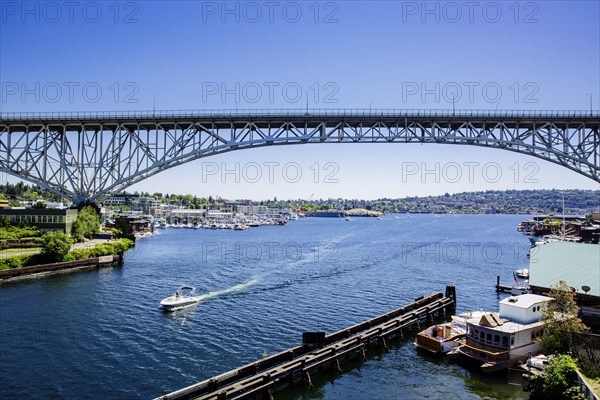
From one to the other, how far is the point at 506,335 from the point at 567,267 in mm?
10281

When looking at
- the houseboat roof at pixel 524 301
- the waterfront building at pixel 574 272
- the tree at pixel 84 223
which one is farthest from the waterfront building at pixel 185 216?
the houseboat roof at pixel 524 301

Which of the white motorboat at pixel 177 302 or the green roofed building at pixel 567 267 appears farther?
the white motorboat at pixel 177 302

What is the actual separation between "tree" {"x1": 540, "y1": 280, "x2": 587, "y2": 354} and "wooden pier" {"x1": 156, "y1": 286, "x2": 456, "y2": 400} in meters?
7.88

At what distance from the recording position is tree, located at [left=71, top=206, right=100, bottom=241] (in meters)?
51.6

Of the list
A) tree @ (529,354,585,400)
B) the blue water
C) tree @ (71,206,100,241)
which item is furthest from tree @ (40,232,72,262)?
tree @ (529,354,585,400)

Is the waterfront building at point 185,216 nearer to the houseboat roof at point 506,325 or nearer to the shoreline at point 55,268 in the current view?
the shoreline at point 55,268

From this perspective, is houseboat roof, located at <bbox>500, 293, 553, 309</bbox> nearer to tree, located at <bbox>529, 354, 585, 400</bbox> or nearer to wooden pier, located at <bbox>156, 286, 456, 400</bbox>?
tree, located at <bbox>529, 354, 585, 400</bbox>

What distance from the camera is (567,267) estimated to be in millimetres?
28297

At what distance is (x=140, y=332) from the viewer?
2502 cm

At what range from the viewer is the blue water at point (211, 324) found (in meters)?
18.9

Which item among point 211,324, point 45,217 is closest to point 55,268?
point 45,217

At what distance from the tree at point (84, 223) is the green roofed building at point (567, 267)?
149 feet

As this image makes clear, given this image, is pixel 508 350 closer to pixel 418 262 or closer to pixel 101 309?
pixel 101 309

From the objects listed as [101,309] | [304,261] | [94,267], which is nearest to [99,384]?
[101,309]
